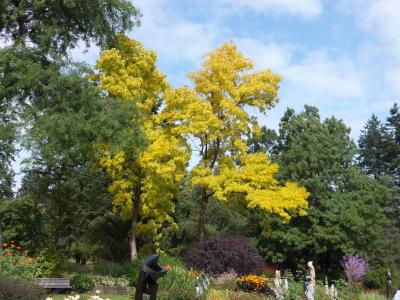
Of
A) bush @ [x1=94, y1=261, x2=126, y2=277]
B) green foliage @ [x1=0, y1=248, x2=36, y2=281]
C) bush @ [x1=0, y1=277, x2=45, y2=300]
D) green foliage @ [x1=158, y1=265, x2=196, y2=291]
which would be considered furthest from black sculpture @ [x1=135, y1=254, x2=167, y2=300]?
bush @ [x1=94, y1=261, x2=126, y2=277]

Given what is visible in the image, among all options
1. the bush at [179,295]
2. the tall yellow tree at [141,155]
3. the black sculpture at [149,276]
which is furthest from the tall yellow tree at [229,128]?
the black sculpture at [149,276]

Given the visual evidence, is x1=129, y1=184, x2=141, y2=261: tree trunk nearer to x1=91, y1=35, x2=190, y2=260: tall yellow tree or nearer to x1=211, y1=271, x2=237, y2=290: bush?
x1=91, y1=35, x2=190, y2=260: tall yellow tree

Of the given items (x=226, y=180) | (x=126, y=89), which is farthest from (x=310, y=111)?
(x=126, y=89)

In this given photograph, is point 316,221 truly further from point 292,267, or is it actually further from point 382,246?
point 382,246

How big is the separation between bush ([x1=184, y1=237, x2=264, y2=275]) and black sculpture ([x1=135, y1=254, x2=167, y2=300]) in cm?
889

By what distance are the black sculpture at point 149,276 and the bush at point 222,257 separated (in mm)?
8893

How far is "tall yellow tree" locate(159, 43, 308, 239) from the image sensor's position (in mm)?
21016

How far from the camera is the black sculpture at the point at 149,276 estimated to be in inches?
312

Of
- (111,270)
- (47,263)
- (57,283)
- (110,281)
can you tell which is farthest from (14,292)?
(111,270)

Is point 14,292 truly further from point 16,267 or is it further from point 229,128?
point 229,128

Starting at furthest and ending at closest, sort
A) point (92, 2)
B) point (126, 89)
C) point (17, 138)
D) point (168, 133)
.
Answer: point (168, 133) → point (126, 89) → point (92, 2) → point (17, 138)

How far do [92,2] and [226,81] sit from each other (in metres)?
6.66

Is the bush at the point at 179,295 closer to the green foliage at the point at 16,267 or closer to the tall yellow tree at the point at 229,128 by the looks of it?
the green foliage at the point at 16,267

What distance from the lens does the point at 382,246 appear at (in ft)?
95.8
